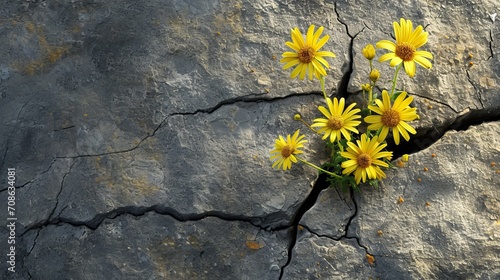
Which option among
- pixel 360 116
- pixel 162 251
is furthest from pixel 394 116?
pixel 162 251

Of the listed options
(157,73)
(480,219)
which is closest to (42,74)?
(157,73)

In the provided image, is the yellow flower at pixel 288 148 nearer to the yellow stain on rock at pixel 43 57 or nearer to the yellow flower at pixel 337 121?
the yellow flower at pixel 337 121

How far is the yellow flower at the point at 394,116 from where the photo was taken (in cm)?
315

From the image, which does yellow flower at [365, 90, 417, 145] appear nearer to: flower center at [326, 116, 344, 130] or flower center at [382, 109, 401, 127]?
flower center at [382, 109, 401, 127]

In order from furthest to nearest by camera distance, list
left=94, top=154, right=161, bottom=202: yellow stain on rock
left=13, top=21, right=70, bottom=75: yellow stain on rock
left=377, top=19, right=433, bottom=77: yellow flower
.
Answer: left=13, top=21, right=70, bottom=75: yellow stain on rock
left=94, top=154, right=161, bottom=202: yellow stain on rock
left=377, top=19, right=433, bottom=77: yellow flower

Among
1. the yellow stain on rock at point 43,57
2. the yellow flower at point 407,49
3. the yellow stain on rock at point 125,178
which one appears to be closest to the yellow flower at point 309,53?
the yellow flower at point 407,49

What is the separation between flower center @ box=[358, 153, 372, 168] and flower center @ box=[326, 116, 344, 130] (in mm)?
193

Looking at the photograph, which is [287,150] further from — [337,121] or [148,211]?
[148,211]

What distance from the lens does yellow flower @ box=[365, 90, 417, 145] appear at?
3.15 metres

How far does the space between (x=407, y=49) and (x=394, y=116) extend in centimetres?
36

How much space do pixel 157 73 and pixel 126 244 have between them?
41.2 inches

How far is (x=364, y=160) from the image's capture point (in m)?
3.13

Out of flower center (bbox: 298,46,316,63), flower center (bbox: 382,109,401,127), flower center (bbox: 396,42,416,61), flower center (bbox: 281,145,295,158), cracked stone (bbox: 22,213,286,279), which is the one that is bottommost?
cracked stone (bbox: 22,213,286,279)

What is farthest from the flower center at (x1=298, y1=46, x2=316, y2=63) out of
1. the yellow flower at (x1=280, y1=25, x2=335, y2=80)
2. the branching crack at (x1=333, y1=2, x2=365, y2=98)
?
the branching crack at (x1=333, y1=2, x2=365, y2=98)
